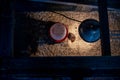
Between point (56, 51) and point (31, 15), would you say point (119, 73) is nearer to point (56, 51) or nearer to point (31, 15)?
point (56, 51)

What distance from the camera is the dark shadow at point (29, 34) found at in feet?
11.8

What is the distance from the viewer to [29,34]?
367cm

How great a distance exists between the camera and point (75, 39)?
3709 millimetres

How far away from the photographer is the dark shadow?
359 cm

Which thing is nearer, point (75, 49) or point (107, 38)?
point (107, 38)

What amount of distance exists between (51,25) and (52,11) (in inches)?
10.3

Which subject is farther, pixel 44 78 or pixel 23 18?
pixel 23 18

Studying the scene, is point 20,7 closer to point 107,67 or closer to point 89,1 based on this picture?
point 89,1

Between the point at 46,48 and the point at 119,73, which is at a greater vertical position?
the point at 46,48

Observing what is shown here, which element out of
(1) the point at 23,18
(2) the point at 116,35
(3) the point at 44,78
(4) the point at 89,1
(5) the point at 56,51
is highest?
(4) the point at 89,1

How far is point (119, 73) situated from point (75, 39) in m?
1.27

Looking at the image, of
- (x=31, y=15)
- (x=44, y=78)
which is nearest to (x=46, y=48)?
(x=31, y=15)

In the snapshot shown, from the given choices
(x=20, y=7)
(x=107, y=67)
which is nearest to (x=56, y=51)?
(x=20, y=7)

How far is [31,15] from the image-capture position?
377 centimetres
